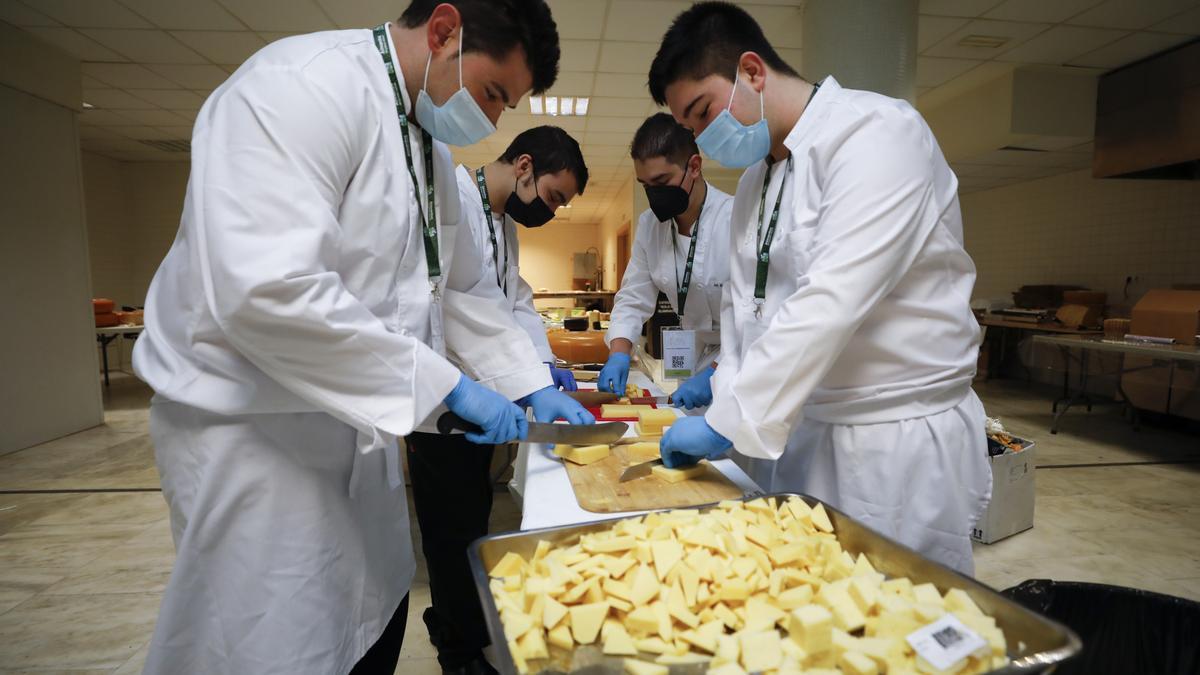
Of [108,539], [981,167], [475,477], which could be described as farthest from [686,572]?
[981,167]

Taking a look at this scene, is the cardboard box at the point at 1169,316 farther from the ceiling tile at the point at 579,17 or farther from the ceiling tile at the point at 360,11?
the ceiling tile at the point at 360,11

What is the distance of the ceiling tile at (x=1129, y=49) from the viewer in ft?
14.2

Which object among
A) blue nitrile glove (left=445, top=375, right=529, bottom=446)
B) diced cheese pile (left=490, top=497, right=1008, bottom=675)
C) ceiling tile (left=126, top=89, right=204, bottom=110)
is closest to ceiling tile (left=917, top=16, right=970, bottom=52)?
blue nitrile glove (left=445, top=375, right=529, bottom=446)

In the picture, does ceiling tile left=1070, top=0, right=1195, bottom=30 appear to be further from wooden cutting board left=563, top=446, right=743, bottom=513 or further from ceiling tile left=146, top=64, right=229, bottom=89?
ceiling tile left=146, top=64, right=229, bottom=89

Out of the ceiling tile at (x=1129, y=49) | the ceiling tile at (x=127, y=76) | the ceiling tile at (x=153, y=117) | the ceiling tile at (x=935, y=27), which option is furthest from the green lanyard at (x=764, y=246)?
the ceiling tile at (x=153, y=117)

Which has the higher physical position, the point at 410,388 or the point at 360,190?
the point at 360,190

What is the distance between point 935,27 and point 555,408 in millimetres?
4371

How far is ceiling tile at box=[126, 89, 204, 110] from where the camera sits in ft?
17.5

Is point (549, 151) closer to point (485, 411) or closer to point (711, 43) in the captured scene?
point (711, 43)

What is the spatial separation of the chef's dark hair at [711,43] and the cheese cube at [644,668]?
111 centimetres

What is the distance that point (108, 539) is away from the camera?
282 centimetres

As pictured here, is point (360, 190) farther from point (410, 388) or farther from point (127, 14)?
point (127, 14)

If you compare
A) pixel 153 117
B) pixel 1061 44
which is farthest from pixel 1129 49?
pixel 153 117

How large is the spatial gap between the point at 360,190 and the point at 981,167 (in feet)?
24.8
